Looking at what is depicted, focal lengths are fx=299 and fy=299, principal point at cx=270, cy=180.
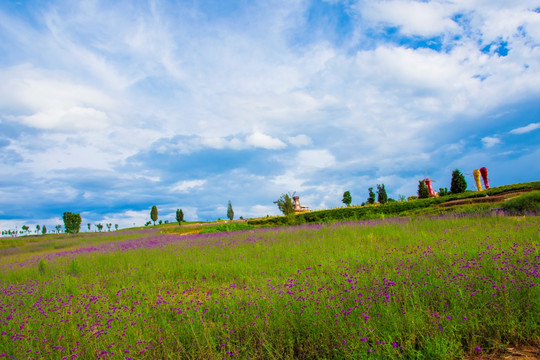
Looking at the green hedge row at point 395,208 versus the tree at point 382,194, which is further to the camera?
the tree at point 382,194

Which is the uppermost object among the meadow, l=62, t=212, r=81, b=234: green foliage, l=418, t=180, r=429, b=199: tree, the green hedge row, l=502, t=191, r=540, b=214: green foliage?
l=62, t=212, r=81, b=234: green foliage

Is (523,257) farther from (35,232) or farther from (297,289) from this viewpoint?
(35,232)

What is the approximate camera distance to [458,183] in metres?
25.3

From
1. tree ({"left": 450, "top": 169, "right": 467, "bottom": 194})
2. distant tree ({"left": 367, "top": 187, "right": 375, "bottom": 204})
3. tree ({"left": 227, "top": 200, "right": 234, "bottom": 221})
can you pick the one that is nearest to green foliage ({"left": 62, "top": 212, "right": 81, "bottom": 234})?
tree ({"left": 227, "top": 200, "right": 234, "bottom": 221})

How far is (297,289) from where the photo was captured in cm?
385

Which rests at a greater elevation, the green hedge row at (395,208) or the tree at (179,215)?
the tree at (179,215)

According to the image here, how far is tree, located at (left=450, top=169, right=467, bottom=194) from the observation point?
2523cm

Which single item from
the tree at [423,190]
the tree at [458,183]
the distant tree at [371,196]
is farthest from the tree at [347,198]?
the tree at [458,183]

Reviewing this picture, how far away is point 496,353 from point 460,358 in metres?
0.39

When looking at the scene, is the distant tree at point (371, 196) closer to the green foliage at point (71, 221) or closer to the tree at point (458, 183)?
the tree at point (458, 183)

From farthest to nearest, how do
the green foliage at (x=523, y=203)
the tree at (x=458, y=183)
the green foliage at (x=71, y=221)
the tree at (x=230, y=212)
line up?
the tree at (x=230, y=212) < the green foliage at (x=71, y=221) < the tree at (x=458, y=183) < the green foliage at (x=523, y=203)

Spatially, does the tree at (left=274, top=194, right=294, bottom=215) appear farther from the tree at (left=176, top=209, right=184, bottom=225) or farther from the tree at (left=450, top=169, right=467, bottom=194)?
the tree at (left=176, top=209, right=184, bottom=225)

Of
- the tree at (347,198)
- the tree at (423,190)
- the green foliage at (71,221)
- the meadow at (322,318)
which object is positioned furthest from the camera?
the tree at (347,198)

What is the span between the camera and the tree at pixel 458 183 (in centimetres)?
2523
